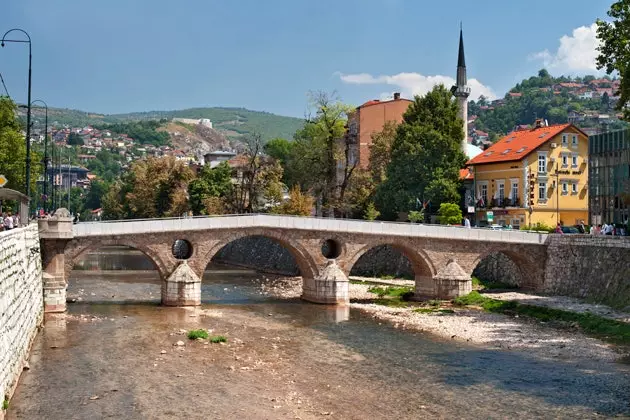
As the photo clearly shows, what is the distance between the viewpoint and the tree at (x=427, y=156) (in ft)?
192

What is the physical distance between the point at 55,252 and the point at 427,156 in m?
30.7

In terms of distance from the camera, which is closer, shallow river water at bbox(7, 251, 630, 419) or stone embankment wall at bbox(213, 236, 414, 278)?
shallow river water at bbox(7, 251, 630, 419)

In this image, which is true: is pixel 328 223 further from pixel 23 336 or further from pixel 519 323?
pixel 23 336

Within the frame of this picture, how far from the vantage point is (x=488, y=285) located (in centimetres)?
4856

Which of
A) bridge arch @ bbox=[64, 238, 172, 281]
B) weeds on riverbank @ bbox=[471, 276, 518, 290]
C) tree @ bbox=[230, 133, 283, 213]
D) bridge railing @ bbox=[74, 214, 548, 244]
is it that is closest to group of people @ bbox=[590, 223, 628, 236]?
bridge railing @ bbox=[74, 214, 548, 244]

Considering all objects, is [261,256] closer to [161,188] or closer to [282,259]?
[282,259]

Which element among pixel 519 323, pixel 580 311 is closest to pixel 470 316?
pixel 519 323

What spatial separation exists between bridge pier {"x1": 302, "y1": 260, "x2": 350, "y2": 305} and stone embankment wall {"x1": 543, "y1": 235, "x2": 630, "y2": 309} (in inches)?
503

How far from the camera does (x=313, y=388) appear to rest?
906 inches

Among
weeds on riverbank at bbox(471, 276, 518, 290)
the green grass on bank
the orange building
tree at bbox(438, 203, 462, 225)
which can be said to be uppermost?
the orange building

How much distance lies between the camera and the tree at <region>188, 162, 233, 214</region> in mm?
80125

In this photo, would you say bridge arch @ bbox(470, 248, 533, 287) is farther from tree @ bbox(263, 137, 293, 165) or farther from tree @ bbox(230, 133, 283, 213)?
tree @ bbox(263, 137, 293, 165)

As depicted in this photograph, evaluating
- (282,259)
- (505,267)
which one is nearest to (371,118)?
(282,259)

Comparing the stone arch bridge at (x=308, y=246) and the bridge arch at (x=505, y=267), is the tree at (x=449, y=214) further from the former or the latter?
the stone arch bridge at (x=308, y=246)
